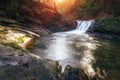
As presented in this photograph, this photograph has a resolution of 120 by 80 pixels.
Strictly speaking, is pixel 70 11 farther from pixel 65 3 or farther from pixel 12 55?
pixel 12 55

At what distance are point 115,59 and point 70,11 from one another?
55.9 metres

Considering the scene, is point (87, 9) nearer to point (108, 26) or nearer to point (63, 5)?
point (63, 5)

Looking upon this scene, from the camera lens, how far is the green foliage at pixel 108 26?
3979 cm

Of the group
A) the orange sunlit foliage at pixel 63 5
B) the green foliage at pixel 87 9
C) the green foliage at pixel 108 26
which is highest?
the orange sunlit foliage at pixel 63 5

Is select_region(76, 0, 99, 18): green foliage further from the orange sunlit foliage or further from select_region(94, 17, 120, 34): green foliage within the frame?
select_region(94, 17, 120, 34): green foliage

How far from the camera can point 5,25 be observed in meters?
30.8

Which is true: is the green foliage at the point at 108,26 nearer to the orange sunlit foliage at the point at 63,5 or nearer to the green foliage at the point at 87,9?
the green foliage at the point at 87,9

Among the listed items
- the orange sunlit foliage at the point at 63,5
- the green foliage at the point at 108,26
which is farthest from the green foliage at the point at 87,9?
the green foliage at the point at 108,26

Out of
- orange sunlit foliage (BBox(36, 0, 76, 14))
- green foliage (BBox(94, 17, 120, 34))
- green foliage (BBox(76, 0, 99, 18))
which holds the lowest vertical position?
green foliage (BBox(94, 17, 120, 34))

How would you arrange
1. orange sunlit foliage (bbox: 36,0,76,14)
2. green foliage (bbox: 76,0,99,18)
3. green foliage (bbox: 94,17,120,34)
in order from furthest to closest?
orange sunlit foliage (bbox: 36,0,76,14), green foliage (bbox: 76,0,99,18), green foliage (bbox: 94,17,120,34)

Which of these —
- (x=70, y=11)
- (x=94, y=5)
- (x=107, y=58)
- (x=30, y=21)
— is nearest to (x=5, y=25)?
(x=30, y=21)

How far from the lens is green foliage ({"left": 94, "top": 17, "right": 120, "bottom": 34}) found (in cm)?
3979

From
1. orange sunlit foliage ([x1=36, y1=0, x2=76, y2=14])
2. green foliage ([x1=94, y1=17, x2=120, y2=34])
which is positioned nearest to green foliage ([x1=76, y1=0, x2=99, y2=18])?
orange sunlit foliage ([x1=36, y1=0, x2=76, y2=14])

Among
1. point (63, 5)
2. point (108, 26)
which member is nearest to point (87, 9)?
point (63, 5)
